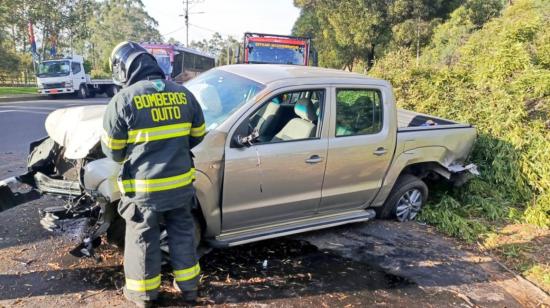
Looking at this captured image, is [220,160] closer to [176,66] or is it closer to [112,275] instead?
[112,275]

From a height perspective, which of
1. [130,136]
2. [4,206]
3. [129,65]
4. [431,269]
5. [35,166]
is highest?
[129,65]

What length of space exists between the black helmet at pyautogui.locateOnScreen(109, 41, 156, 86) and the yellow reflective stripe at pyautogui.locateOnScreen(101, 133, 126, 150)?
1.48ft

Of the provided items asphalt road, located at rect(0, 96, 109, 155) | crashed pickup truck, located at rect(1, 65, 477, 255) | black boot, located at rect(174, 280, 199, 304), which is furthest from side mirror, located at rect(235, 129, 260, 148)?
asphalt road, located at rect(0, 96, 109, 155)

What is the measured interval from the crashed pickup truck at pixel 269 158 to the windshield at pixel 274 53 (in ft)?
32.7

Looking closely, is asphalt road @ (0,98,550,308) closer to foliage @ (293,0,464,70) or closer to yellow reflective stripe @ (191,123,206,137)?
yellow reflective stripe @ (191,123,206,137)

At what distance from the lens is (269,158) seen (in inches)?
142

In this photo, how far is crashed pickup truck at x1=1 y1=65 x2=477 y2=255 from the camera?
335 cm

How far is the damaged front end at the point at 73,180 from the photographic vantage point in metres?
3.11

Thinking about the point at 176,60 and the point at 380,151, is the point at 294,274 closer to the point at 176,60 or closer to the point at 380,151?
the point at 380,151

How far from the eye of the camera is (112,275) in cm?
340

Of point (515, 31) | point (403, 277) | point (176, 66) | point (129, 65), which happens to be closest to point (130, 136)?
point (129, 65)

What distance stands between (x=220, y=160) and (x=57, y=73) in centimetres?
2052

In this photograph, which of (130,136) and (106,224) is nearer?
(130,136)

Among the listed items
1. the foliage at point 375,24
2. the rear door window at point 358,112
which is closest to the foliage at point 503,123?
the rear door window at point 358,112
